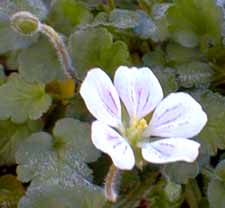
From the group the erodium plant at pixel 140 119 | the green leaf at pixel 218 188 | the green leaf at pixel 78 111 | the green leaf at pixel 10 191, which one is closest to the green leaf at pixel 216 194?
the green leaf at pixel 218 188

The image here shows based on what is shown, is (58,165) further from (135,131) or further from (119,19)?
(119,19)

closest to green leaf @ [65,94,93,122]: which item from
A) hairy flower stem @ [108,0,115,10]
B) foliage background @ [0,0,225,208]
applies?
foliage background @ [0,0,225,208]

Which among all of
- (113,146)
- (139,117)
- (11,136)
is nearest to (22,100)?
(11,136)

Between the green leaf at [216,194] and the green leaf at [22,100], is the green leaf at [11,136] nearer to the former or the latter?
the green leaf at [22,100]

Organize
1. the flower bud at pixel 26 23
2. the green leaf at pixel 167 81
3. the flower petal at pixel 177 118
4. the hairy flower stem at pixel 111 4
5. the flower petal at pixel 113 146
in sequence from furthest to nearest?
the hairy flower stem at pixel 111 4 < the green leaf at pixel 167 81 < the flower bud at pixel 26 23 < the flower petal at pixel 177 118 < the flower petal at pixel 113 146

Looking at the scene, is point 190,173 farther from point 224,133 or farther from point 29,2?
point 29,2

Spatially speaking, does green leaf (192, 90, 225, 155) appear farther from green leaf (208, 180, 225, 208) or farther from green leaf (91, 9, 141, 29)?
green leaf (91, 9, 141, 29)
